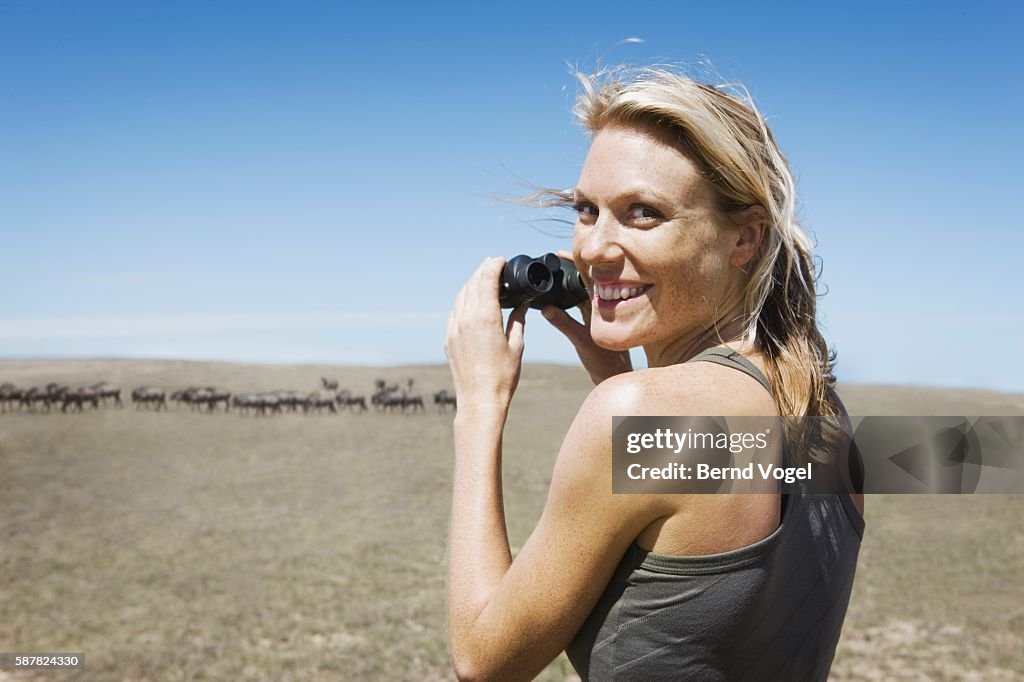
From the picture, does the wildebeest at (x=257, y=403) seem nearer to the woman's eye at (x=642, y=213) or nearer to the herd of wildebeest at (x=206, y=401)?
the herd of wildebeest at (x=206, y=401)

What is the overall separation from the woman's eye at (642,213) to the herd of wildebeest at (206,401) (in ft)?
143

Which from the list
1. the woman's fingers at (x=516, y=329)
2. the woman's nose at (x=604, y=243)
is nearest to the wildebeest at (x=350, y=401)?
the woman's fingers at (x=516, y=329)

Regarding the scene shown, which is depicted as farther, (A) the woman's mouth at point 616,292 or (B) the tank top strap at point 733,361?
(A) the woman's mouth at point 616,292

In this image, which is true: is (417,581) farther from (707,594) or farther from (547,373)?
(547,373)

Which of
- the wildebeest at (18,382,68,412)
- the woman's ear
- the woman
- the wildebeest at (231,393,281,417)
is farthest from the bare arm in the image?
the wildebeest at (18,382,68,412)

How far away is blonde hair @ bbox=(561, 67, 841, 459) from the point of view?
1672 mm

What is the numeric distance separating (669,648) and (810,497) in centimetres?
42

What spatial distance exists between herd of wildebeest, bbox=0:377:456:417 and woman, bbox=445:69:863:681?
143 feet

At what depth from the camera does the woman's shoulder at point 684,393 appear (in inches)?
57.5

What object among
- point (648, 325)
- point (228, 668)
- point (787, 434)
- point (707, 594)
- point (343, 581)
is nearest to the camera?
point (707, 594)

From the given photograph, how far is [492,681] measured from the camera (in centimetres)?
158

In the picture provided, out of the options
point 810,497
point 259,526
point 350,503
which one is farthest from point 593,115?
point 350,503

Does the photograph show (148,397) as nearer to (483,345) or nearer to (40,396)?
(40,396)

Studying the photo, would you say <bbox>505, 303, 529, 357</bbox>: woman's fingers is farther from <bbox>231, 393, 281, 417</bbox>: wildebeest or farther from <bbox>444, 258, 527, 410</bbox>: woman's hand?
<bbox>231, 393, 281, 417</bbox>: wildebeest
